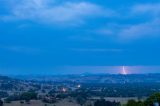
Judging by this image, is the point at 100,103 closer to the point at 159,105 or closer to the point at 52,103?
the point at 52,103

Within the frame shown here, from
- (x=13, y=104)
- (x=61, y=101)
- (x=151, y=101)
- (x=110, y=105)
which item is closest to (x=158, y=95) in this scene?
(x=151, y=101)

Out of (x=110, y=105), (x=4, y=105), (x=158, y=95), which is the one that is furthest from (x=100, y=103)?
(x=158, y=95)

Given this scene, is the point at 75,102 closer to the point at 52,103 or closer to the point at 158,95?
the point at 52,103

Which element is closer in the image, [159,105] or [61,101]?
[159,105]

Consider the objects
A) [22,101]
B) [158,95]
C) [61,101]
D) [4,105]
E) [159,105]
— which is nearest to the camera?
[159,105]

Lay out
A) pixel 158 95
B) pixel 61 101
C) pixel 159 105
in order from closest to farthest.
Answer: pixel 159 105 < pixel 158 95 < pixel 61 101

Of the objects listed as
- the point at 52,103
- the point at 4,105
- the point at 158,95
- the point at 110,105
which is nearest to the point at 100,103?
the point at 110,105

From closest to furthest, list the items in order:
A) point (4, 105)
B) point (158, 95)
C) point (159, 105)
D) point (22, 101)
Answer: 1. point (159, 105)
2. point (158, 95)
3. point (4, 105)
4. point (22, 101)

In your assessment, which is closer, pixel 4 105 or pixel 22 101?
pixel 4 105
